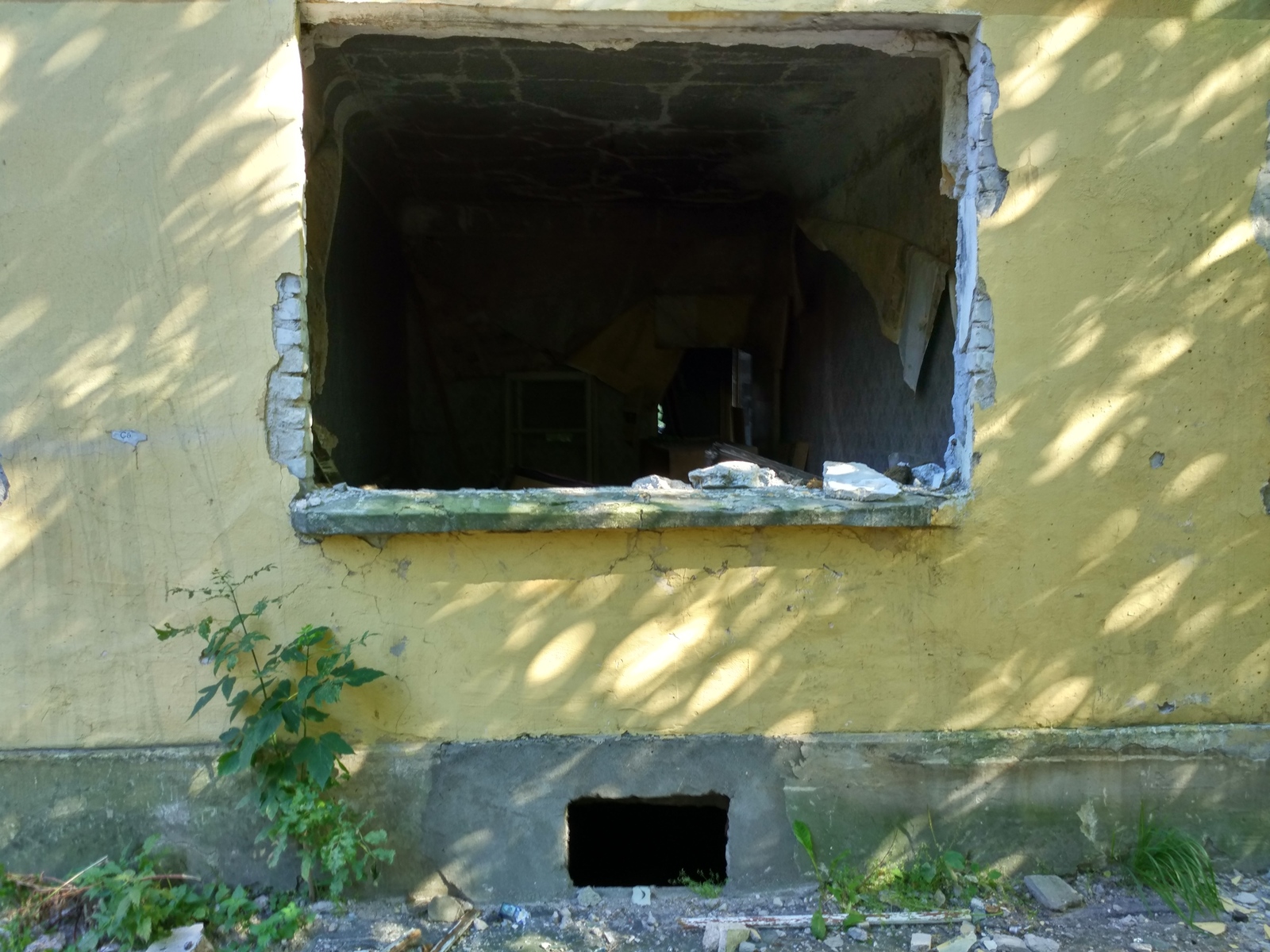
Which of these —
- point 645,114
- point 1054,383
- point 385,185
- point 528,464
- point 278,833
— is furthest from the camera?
point 528,464

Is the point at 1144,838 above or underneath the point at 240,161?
underneath

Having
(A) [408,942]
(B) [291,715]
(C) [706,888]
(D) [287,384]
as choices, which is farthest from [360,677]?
(C) [706,888]

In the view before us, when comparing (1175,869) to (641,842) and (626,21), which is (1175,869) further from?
(626,21)

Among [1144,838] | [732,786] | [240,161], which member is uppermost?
[240,161]

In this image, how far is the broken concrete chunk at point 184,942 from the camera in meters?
2.63

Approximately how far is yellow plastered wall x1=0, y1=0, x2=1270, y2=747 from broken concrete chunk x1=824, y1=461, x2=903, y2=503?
0.14 meters

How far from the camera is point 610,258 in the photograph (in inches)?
278

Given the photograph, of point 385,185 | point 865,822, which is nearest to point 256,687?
point 865,822

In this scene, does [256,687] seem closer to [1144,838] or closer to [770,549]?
[770,549]

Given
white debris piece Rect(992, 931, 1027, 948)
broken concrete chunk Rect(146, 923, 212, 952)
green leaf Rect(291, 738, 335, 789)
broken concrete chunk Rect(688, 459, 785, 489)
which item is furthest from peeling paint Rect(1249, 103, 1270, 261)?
broken concrete chunk Rect(146, 923, 212, 952)

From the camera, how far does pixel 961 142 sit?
305cm

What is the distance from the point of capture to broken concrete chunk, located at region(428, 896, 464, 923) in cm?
289

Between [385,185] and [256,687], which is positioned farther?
[385,185]

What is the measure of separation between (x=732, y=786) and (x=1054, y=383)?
1700mm
